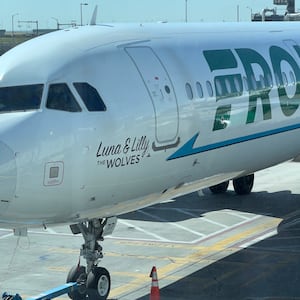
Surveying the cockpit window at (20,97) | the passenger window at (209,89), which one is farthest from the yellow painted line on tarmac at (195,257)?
the cockpit window at (20,97)

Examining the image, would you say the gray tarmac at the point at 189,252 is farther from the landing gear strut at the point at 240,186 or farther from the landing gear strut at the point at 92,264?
the landing gear strut at the point at 92,264

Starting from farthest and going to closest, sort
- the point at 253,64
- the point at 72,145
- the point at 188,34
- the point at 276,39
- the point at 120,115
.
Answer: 1. the point at 276,39
2. the point at 253,64
3. the point at 188,34
4. the point at 120,115
5. the point at 72,145

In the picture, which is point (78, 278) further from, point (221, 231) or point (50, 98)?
point (221, 231)

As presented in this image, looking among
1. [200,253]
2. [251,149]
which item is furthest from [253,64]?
[200,253]

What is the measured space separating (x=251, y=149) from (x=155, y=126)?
3.24 meters

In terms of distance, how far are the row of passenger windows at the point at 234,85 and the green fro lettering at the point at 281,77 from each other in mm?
81

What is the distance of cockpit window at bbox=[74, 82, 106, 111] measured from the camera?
9.37m

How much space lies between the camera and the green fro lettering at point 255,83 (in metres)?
13.0

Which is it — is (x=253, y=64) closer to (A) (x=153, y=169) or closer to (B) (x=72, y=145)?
(A) (x=153, y=169)

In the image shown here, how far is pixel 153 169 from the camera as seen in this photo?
1024cm

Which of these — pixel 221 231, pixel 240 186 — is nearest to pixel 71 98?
pixel 221 231

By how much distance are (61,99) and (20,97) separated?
0.50 meters

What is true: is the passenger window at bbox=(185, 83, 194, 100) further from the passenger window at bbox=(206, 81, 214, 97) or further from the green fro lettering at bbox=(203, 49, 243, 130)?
the green fro lettering at bbox=(203, 49, 243, 130)

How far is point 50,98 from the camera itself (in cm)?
909
